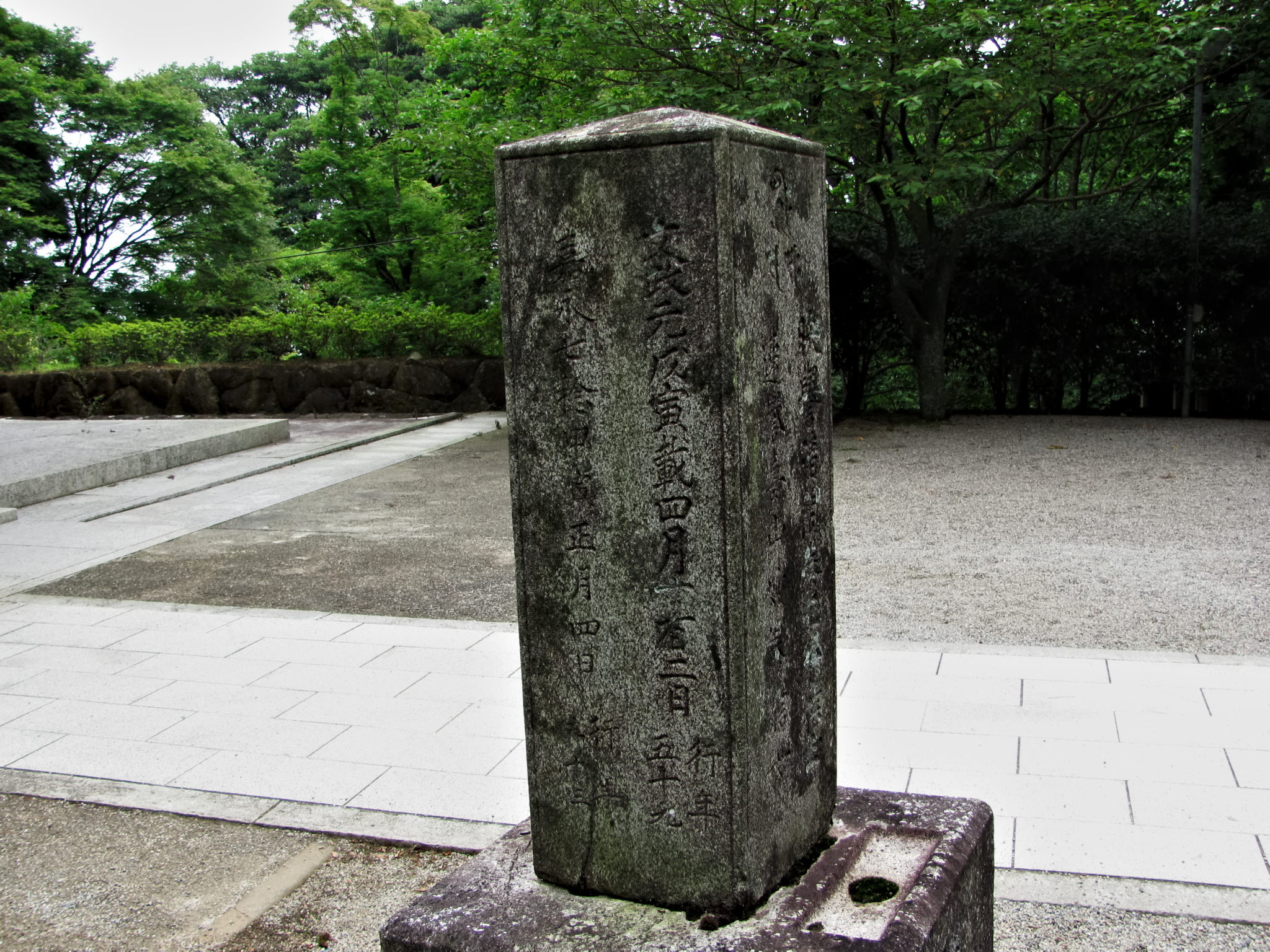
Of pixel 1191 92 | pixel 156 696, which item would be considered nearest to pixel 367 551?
pixel 156 696

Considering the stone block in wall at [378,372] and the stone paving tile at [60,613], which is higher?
the stone block in wall at [378,372]

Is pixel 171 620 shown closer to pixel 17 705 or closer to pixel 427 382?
pixel 17 705

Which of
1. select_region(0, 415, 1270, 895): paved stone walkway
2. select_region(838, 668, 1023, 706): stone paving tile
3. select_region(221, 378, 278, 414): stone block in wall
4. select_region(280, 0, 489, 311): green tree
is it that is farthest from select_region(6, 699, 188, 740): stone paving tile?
select_region(280, 0, 489, 311): green tree

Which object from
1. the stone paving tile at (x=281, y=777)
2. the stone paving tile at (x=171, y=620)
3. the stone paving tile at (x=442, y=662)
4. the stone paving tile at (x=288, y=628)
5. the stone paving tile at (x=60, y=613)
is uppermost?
the stone paving tile at (x=60, y=613)

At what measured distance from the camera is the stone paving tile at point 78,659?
5.49m

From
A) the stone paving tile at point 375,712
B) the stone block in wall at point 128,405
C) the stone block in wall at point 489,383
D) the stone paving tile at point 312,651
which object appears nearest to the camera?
the stone paving tile at point 375,712

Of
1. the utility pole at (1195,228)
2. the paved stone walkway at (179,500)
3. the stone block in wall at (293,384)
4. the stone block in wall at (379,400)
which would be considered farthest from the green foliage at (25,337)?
the utility pole at (1195,228)

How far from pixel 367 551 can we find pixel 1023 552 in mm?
4650

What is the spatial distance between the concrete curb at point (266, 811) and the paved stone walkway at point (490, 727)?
2 centimetres

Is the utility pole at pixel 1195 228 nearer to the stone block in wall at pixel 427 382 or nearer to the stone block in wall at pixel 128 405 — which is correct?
the stone block in wall at pixel 427 382

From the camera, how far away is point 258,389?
1697cm

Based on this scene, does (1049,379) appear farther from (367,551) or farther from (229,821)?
(229,821)

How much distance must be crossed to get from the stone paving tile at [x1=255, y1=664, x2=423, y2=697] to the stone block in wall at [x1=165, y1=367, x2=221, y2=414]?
12.7 metres

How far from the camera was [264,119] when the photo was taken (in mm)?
32812
